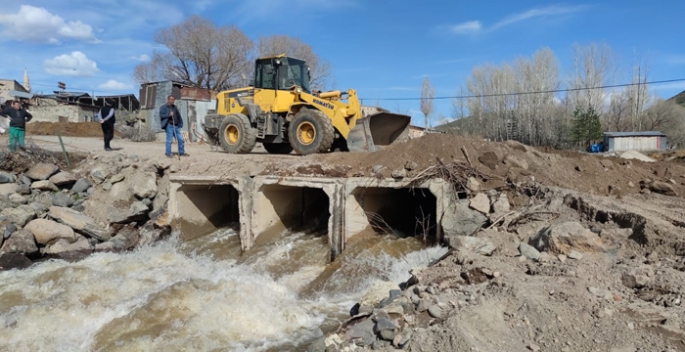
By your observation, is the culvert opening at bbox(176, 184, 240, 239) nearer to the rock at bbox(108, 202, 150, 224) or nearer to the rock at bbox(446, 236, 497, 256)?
the rock at bbox(108, 202, 150, 224)

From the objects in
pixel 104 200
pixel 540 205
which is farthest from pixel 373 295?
pixel 104 200

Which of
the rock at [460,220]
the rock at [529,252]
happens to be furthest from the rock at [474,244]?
the rock at [460,220]

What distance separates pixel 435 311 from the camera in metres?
4.13

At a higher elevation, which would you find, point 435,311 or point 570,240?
point 570,240

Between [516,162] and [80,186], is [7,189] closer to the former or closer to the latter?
[80,186]

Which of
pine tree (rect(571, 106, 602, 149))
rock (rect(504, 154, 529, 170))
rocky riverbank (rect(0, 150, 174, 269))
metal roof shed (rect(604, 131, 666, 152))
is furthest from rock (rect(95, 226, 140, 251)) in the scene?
pine tree (rect(571, 106, 602, 149))

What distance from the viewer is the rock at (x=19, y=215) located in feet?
27.2

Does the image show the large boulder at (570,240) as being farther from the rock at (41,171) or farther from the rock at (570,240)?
the rock at (41,171)

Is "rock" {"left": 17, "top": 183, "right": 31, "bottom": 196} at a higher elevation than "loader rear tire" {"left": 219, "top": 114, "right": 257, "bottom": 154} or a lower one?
lower

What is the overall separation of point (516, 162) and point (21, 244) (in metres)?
8.43

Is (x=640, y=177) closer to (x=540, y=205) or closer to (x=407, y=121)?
(x=540, y=205)

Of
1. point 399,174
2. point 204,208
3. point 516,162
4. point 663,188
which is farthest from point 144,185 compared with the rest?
point 663,188

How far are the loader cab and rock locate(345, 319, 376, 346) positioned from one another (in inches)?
290

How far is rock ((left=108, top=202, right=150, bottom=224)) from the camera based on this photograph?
30.4 ft
